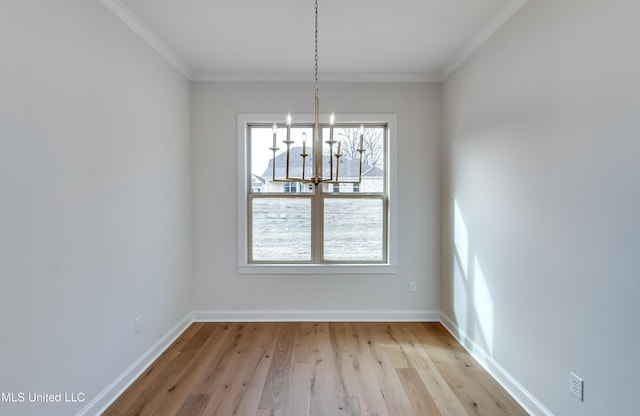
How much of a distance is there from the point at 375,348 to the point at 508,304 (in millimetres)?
1201

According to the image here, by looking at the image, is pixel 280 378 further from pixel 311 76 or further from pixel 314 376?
pixel 311 76

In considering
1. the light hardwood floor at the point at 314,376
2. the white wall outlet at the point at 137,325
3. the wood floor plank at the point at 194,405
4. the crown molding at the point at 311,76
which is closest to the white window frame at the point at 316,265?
the crown molding at the point at 311,76

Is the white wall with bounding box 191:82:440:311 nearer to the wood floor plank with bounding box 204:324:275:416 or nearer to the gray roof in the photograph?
the gray roof

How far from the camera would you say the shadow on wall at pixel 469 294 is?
2.41 m

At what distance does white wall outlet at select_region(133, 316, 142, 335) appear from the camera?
7.47 ft

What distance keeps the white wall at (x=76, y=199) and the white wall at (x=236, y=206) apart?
604mm

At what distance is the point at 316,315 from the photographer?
331 centimetres

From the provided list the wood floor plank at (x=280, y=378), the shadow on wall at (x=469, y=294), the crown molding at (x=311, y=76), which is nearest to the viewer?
the wood floor plank at (x=280, y=378)

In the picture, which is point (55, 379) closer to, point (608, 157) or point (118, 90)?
point (118, 90)

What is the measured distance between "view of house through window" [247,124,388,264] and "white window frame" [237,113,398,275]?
0.34ft

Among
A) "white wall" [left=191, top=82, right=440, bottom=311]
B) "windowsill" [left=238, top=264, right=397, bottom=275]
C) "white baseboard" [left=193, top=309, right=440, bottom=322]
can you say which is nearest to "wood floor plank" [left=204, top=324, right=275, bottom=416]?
"white baseboard" [left=193, top=309, right=440, bottom=322]

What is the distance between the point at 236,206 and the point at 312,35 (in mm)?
1872

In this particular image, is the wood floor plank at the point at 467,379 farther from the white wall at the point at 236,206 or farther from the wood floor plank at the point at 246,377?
the wood floor plank at the point at 246,377

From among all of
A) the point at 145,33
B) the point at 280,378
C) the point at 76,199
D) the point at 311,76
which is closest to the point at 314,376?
the point at 280,378
